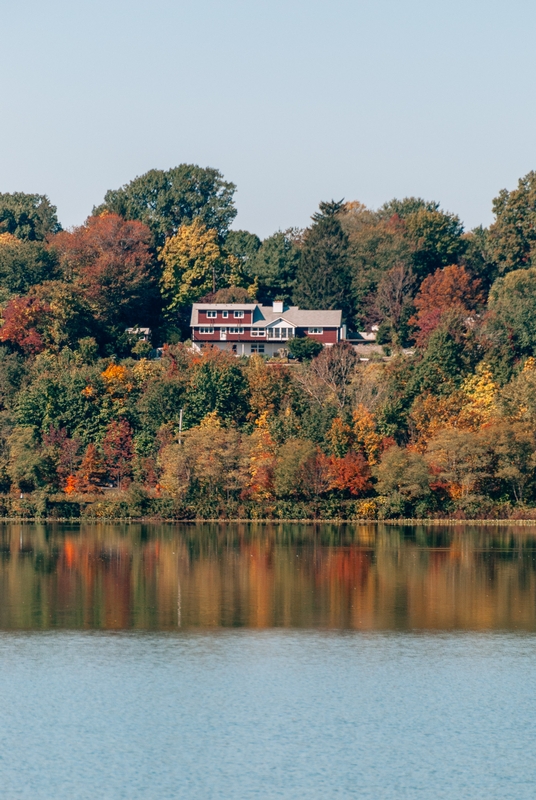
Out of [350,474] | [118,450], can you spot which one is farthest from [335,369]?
[118,450]

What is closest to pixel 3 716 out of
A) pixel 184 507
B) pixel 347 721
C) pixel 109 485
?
pixel 347 721

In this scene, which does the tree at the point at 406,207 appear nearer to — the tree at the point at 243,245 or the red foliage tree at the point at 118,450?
the tree at the point at 243,245

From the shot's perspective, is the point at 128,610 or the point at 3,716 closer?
the point at 3,716

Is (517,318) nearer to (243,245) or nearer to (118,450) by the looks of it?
(118,450)

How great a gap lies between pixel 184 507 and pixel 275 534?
12567 mm

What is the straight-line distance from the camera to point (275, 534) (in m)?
73.2

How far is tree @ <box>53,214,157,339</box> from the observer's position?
383 ft

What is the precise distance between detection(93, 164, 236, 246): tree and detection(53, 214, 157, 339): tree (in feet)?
46.4

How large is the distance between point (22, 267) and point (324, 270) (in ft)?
112

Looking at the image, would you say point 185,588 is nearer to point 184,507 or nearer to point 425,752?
A: point 425,752

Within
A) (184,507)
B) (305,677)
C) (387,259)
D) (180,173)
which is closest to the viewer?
(305,677)

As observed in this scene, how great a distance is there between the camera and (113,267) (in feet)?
389

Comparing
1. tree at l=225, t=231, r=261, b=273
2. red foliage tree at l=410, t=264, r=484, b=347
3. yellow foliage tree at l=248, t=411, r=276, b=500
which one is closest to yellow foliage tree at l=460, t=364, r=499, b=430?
yellow foliage tree at l=248, t=411, r=276, b=500

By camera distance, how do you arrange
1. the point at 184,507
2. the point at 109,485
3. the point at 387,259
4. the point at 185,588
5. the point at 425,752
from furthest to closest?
1. the point at 387,259
2. the point at 109,485
3. the point at 184,507
4. the point at 185,588
5. the point at 425,752
